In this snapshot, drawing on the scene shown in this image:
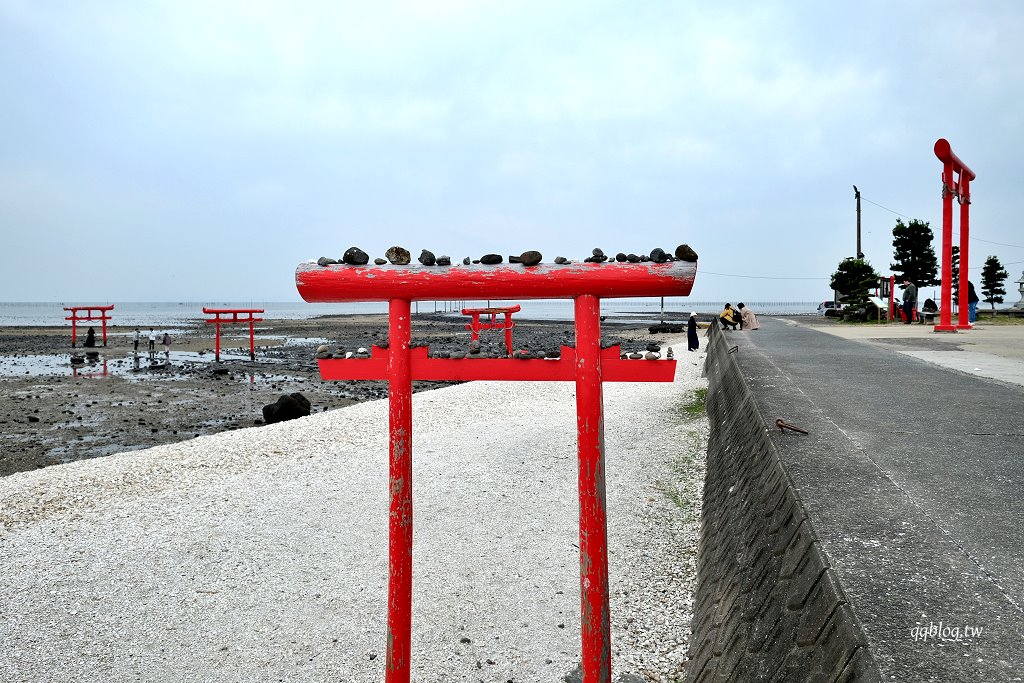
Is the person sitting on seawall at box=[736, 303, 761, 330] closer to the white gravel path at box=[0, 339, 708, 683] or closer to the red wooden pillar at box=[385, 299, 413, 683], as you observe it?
the white gravel path at box=[0, 339, 708, 683]

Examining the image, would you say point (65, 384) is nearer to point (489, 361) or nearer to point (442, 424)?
point (442, 424)

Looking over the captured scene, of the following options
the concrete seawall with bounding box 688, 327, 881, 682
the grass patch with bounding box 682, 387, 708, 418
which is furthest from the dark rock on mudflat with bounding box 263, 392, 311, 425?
the concrete seawall with bounding box 688, 327, 881, 682

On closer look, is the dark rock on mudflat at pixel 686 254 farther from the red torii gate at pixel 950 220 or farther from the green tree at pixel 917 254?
the green tree at pixel 917 254

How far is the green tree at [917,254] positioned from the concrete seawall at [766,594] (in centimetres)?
3555

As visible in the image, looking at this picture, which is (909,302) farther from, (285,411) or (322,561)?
(322,561)

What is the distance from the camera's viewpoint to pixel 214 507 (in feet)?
20.9

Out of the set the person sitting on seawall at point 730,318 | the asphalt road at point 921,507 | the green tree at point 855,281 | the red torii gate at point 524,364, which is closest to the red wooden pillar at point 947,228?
the person sitting on seawall at point 730,318

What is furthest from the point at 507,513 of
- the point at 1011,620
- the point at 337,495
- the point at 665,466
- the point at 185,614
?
the point at 1011,620

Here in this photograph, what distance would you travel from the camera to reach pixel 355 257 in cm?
281

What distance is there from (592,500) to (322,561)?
3288 millimetres

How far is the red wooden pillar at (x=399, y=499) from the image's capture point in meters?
2.84

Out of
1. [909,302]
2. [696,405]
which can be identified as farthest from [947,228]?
[696,405]

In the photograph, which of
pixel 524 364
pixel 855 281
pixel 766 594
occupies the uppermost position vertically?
pixel 855 281

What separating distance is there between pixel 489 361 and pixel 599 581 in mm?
1050
